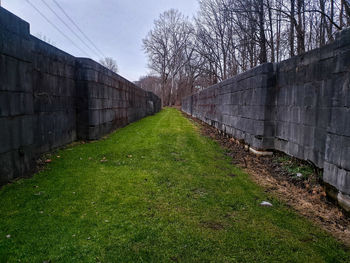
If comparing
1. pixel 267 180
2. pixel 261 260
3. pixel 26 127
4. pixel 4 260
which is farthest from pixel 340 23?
pixel 4 260

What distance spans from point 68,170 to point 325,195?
13.4 ft

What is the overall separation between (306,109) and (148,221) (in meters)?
3.41

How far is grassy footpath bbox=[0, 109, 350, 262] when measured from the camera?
1.99 meters

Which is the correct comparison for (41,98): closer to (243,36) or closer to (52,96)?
(52,96)

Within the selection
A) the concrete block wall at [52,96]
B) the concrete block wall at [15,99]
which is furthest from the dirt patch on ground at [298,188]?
the concrete block wall at [52,96]

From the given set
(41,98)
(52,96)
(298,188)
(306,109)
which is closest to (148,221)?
(298,188)

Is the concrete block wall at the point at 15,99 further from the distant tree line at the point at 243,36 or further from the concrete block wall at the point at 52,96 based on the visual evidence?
the distant tree line at the point at 243,36

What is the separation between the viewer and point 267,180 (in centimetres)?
410

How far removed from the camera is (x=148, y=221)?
247cm

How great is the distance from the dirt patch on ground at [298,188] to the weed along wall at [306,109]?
0.20 meters

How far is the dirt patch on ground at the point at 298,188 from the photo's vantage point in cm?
263


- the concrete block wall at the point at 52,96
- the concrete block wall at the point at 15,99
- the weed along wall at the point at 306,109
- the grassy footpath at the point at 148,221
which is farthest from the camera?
the concrete block wall at the point at 52,96

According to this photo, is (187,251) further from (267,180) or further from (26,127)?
(26,127)

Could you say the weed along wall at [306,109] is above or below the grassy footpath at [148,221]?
above
